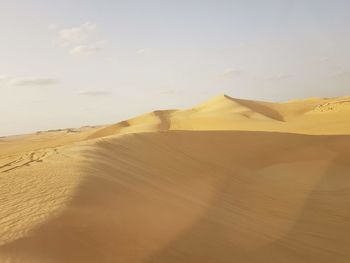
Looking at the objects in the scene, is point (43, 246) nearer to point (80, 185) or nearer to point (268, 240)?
point (80, 185)

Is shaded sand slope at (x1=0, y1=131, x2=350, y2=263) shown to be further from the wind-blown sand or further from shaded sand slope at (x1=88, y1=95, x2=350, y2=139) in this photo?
shaded sand slope at (x1=88, y1=95, x2=350, y2=139)

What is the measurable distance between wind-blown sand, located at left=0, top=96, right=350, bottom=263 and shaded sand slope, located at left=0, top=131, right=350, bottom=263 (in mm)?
17

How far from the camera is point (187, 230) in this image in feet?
16.4

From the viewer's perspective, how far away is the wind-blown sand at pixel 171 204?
13.0ft

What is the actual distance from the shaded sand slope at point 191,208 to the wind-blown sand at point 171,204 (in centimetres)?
2

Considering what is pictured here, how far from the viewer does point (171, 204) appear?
5.78 meters

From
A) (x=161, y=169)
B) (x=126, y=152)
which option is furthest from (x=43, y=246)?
(x=126, y=152)

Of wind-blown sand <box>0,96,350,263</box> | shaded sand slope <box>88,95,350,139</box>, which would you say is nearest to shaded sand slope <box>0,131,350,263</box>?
wind-blown sand <box>0,96,350,263</box>

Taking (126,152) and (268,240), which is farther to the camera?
(126,152)

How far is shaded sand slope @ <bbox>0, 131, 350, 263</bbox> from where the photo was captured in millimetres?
3973

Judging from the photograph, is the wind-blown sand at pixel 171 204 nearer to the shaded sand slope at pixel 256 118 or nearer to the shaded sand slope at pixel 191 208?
the shaded sand slope at pixel 191 208

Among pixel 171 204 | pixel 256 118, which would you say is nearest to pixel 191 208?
pixel 171 204

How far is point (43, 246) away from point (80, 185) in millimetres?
1668

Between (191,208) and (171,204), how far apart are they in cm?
36
